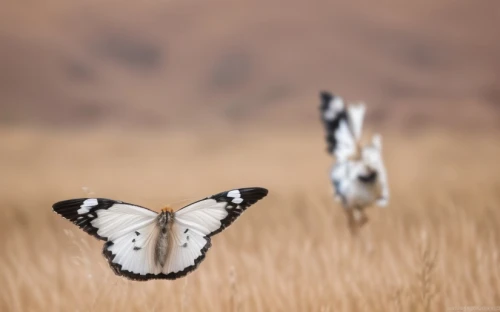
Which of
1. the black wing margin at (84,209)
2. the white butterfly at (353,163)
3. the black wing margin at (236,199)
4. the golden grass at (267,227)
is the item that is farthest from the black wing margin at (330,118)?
the black wing margin at (84,209)

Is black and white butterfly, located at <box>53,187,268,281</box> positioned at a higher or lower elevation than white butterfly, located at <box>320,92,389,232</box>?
lower

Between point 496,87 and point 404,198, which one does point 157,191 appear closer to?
point 404,198

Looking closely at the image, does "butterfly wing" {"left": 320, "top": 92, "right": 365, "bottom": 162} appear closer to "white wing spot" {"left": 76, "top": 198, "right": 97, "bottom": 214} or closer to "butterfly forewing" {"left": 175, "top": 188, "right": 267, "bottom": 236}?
"butterfly forewing" {"left": 175, "top": 188, "right": 267, "bottom": 236}

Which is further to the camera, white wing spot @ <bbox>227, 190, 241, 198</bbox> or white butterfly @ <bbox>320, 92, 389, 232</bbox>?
white butterfly @ <bbox>320, 92, 389, 232</bbox>

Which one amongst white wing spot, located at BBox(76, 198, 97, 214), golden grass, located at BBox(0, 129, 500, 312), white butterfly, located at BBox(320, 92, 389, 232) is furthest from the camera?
white butterfly, located at BBox(320, 92, 389, 232)

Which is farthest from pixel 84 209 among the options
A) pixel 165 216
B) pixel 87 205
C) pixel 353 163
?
pixel 353 163

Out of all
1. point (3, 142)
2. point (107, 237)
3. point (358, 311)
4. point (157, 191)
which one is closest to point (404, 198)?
point (358, 311)

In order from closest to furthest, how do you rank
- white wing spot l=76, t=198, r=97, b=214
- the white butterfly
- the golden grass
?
white wing spot l=76, t=198, r=97, b=214, the golden grass, the white butterfly

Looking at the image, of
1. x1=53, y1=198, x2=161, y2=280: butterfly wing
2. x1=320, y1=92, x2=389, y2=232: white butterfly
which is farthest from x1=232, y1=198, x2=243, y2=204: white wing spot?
x1=320, y1=92, x2=389, y2=232: white butterfly
